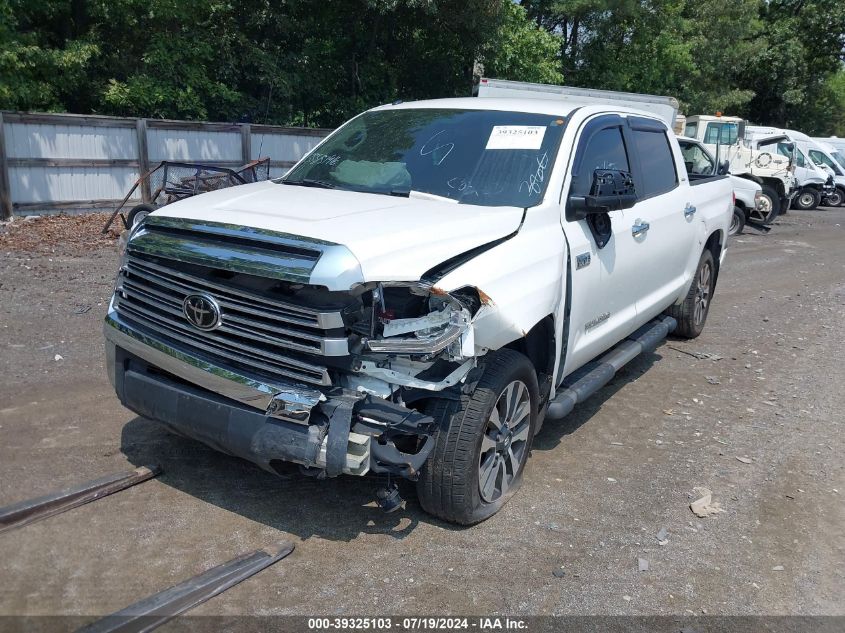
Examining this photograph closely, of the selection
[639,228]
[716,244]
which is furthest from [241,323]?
[716,244]

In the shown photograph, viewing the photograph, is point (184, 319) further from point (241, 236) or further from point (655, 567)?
point (655, 567)

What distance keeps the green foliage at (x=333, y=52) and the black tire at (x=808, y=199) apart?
209 inches

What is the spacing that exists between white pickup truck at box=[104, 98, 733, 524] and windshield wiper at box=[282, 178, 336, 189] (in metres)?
0.03

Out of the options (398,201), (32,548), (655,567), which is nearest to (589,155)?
(398,201)

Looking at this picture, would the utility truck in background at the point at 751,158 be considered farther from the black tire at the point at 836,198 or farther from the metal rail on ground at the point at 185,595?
the metal rail on ground at the point at 185,595

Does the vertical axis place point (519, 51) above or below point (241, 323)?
above

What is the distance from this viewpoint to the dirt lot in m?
3.31

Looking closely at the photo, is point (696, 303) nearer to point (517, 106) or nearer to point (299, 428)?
point (517, 106)

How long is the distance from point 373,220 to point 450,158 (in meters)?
1.12

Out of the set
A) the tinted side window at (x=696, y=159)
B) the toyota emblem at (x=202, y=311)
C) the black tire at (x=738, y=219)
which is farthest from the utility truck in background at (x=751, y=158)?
the toyota emblem at (x=202, y=311)

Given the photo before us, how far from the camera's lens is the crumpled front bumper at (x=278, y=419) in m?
3.26

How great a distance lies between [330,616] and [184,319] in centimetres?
153

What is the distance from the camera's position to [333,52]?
2036 centimetres

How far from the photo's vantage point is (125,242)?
401 cm
